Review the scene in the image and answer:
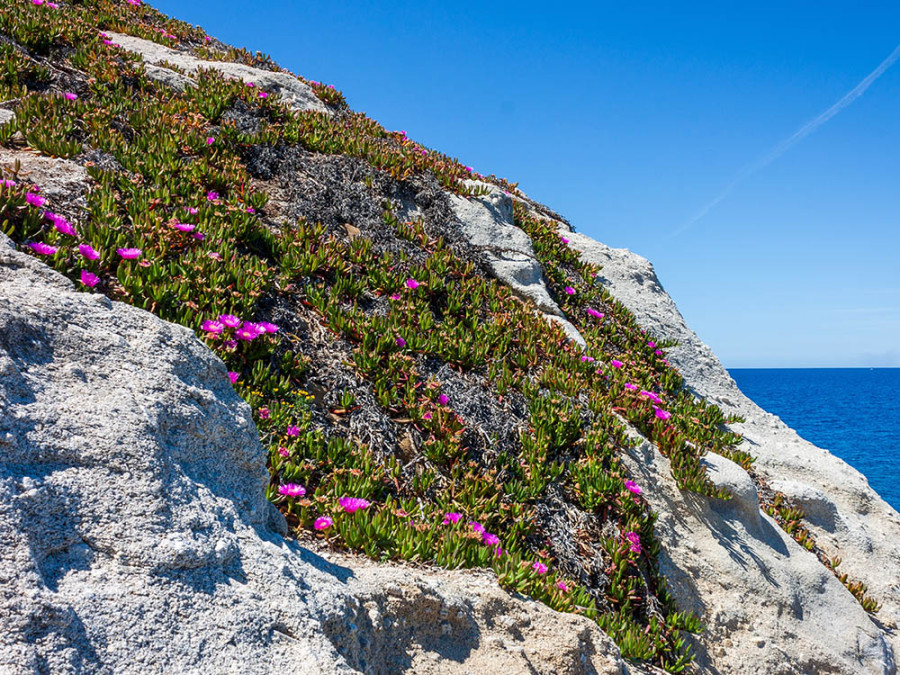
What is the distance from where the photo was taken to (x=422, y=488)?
4.23m

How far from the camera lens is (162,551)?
2.01 m

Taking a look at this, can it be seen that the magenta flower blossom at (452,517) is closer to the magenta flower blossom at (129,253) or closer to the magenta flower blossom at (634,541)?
the magenta flower blossom at (634,541)

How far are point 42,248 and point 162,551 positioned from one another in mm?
2573

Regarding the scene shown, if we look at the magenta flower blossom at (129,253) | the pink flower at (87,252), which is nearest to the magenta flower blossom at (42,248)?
the pink flower at (87,252)

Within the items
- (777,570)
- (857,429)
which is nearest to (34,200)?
(777,570)

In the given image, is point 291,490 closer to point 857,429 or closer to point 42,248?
point 42,248

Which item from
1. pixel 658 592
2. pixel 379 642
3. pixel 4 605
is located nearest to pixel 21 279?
pixel 4 605

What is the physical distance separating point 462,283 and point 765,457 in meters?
5.39

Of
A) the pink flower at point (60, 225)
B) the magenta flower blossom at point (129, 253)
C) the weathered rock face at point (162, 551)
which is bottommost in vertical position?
the weathered rock face at point (162, 551)

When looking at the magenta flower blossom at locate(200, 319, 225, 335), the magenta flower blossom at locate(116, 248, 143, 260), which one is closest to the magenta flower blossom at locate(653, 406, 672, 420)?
the magenta flower blossom at locate(200, 319, 225, 335)

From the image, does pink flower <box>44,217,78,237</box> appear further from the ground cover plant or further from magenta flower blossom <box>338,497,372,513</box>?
magenta flower blossom <box>338,497,372,513</box>

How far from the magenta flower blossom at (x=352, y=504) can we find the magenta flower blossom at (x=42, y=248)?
2.41 meters

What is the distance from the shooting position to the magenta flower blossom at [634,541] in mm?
4585

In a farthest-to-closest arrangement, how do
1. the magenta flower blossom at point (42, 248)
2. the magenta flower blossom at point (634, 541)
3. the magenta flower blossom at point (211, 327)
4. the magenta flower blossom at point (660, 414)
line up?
the magenta flower blossom at point (660, 414) → the magenta flower blossom at point (634, 541) → the magenta flower blossom at point (211, 327) → the magenta flower blossom at point (42, 248)
